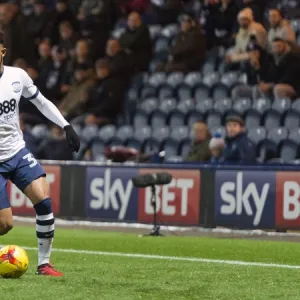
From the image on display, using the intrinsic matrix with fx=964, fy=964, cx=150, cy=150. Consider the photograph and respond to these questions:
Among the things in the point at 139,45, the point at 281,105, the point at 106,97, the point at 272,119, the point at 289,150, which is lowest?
the point at 289,150

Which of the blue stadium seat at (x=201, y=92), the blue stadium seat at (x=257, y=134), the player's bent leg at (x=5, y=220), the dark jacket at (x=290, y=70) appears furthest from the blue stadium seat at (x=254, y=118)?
the player's bent leg at (x=5, y=220)

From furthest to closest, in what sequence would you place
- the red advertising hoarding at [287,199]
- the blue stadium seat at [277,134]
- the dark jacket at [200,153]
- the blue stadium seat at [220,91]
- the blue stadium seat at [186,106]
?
the blue stadium seat at [186,106]
the blue stadium seat at [220,91]
the blue stadium seat at [277,134]
the dark jacket at [200,153]
the red advertising hoarding at [287,199]

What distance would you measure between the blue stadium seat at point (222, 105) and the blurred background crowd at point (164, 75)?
0.08ft

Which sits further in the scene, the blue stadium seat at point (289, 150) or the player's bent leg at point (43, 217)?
the blue stadium seat at point (289, 150)

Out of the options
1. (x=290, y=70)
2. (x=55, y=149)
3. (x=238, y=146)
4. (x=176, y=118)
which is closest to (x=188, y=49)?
(x=176, y=118)

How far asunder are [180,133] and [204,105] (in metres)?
0.67

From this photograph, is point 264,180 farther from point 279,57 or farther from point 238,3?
point 238,3

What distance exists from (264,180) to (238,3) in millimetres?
5175

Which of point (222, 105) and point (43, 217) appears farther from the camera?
point (222, 105)

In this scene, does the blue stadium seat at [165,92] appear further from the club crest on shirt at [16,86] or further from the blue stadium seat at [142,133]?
the club crest on shirt at [16,86]

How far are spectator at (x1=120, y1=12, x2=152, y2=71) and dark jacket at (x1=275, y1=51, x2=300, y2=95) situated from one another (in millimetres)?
3705

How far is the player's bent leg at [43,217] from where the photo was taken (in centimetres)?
791

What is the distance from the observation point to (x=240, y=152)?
45.9 feet

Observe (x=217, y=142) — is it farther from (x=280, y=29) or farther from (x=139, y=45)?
(x=139, y=45)
